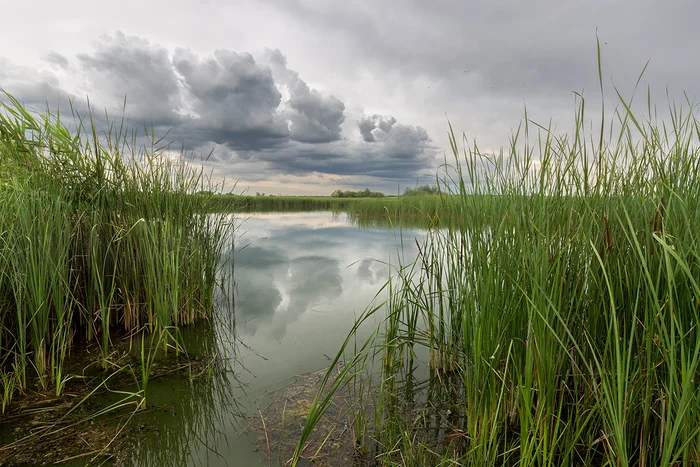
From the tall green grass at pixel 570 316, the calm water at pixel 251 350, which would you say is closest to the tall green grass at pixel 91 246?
the calm water at pixel 251 350

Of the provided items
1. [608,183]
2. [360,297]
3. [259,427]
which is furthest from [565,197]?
[360,297]

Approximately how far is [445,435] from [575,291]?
3.54ft

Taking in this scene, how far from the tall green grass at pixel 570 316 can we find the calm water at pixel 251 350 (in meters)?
0.73

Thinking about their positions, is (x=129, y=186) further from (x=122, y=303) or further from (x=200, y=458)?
(x=200, y=458)

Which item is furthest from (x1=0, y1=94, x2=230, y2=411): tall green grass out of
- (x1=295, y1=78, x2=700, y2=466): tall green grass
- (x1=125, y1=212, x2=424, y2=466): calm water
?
(x1=295, y1=78, x2=700, y2=466): tall green grass

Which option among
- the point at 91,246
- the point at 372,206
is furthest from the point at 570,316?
the point at 372,206

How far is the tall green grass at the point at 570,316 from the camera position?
4.07 feet

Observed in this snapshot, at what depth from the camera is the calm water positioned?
6.06ft

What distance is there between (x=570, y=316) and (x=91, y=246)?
139 inches

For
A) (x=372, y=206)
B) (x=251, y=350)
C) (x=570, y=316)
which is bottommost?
A: (x=251, y=350)

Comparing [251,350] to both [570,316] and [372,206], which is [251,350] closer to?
[570,316]

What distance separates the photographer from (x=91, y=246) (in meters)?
2.85

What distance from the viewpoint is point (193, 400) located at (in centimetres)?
225

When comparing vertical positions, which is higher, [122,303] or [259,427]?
[122,303]
